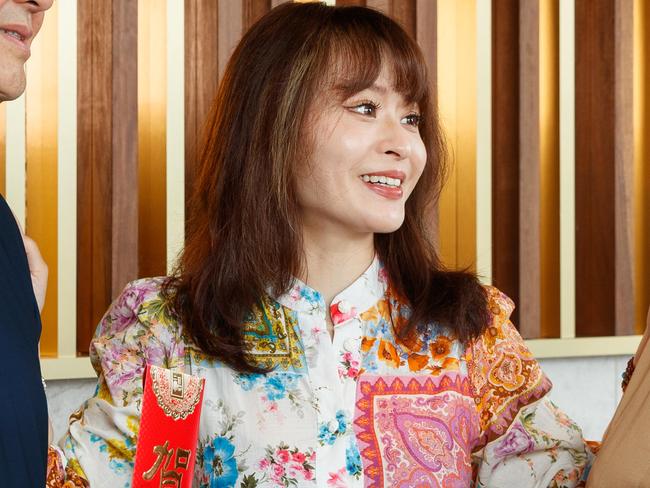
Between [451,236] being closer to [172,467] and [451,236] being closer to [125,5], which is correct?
[125,5]

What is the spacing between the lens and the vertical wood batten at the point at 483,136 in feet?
8.64

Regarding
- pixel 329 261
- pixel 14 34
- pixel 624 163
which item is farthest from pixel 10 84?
pixel 624 163

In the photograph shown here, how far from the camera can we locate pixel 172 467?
1.10 meters

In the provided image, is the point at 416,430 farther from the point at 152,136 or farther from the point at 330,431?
the point at 152,136

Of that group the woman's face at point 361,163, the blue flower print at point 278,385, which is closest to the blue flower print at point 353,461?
the blue flower print at point 278,385

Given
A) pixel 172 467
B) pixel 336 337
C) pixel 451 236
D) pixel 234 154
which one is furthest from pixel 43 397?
pixel 451 236

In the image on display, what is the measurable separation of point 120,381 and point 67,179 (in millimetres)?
687

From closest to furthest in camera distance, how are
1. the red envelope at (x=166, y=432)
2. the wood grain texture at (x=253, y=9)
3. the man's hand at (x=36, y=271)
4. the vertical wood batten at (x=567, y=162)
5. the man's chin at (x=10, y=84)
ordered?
the red envelope at (x=166, y=432), the man's chin at (x=10, y=84), the man's hand at (x=36, y=271), the wood grain texture at (x=253, y=9), the vertical wood batten at (x=567, y=162)

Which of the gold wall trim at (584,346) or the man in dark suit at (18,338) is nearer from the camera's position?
the man in dark suit at (18,338)

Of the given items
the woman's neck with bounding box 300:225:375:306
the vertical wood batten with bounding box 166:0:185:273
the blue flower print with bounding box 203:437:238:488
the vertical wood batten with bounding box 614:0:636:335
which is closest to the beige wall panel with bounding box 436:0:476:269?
the vertical wood batten with bounding box 614:0:636:335

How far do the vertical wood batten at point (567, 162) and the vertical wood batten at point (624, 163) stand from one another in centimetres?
11

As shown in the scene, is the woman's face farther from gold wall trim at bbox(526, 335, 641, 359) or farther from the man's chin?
gold wall trim at bbox(526, 335, 641, 359)

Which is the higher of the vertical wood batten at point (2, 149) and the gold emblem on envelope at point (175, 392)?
the vertical wood batten at point (2, 149)

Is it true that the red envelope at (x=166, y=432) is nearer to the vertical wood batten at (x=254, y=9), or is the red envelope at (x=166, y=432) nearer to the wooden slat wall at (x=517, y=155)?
the wooden slat wall at (x=517, y=155)
